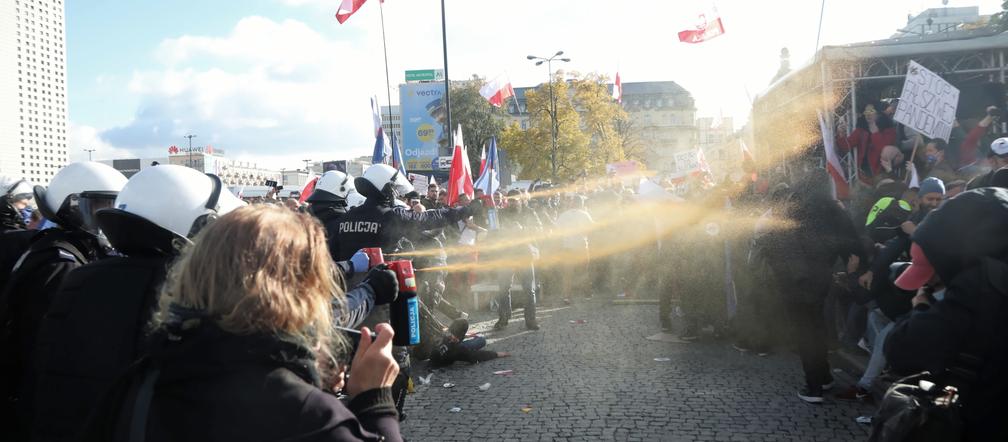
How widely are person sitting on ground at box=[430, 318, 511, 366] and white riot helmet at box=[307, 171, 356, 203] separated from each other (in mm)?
2194

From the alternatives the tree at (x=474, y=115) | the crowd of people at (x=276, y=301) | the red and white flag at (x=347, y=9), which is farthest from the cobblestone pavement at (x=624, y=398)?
the tree at (x=474, y=115)

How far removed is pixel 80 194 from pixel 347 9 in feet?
51.9

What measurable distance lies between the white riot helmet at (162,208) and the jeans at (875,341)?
16.0ft

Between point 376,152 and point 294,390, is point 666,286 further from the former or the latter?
point 376,152

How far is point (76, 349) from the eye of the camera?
2.06m

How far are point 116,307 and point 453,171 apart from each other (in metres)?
9.44

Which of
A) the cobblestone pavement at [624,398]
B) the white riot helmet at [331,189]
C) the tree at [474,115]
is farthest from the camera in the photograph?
the tree at [474,115]

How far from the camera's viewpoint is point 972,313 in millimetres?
2438

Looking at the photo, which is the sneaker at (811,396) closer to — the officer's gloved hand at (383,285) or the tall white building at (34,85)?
the officer's gloved hand at (383,285)

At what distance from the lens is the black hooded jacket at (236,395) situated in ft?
4.75

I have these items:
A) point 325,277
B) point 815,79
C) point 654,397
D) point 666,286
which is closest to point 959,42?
point 815,79

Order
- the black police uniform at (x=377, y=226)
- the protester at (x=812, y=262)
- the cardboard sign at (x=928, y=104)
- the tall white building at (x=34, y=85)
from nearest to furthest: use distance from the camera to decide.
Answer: the black police uniform at (x=377, y=226) < the protester at (x=812, y=262) < the cardboard sign at (x=928, y=104) < the tall white building at (x=34, y=85)

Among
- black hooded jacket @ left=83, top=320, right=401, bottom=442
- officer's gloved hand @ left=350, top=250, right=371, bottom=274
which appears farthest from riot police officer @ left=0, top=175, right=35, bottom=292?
black hooded jacket @ left=83, top=320, right=401, bottom=442

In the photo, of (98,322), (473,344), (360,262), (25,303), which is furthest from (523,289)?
(98,322)
